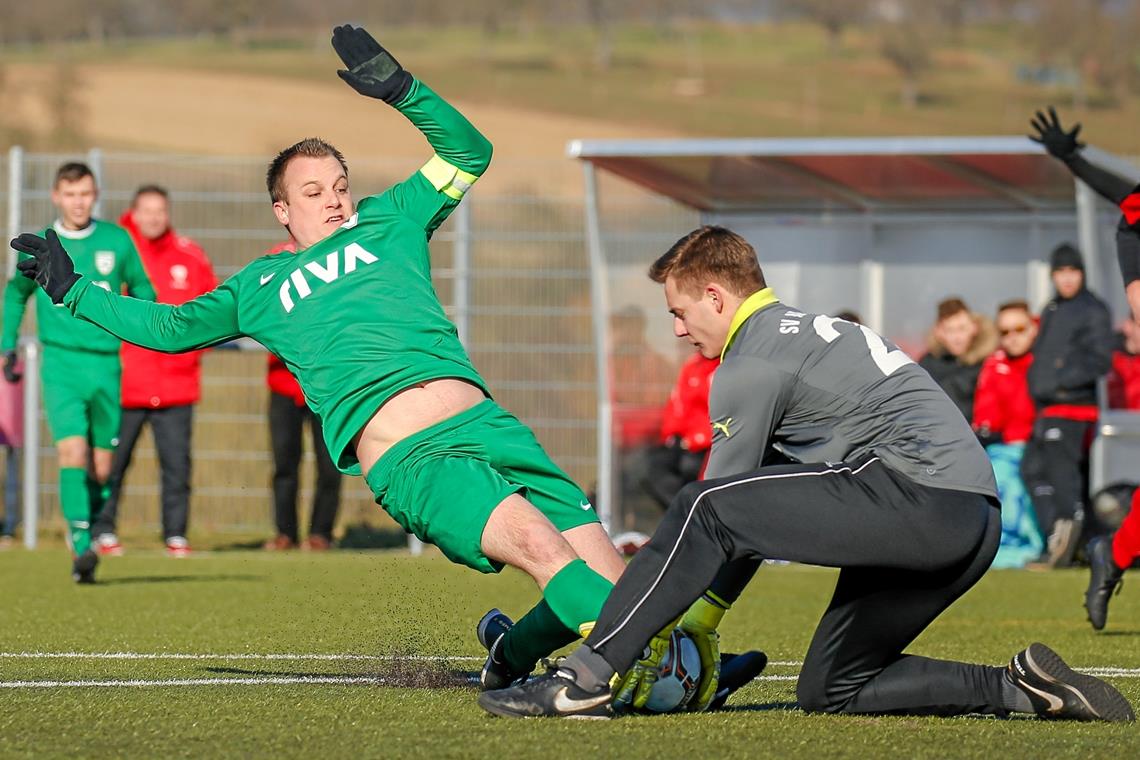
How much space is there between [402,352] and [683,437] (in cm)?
809

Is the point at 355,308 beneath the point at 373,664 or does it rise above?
above

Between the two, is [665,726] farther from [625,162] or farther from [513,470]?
[625,162]

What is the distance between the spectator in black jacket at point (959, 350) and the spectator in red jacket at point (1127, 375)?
0.95 metres

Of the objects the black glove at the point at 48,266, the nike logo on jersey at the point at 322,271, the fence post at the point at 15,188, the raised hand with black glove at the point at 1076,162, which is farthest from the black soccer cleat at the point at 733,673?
the fence post at the point at 15,188

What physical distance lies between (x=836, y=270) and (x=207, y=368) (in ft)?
17.7

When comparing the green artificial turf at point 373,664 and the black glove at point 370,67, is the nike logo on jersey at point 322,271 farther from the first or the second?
the green artificial turf at point 373,664

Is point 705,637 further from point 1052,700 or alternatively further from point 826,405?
point 1052,700

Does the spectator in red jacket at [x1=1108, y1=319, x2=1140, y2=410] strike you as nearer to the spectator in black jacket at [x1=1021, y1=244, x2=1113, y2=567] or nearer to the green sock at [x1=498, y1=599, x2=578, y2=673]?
the spectator in black jacket at [x1=1021, y1=244, x2=1113, y2=567]

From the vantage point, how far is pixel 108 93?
65938 mm

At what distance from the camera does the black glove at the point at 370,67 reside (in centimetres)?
597

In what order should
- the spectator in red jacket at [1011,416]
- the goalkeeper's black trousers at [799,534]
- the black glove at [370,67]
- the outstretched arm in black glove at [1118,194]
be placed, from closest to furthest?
the goalkeeper's black trousers at [799,534], the black glove at [370,67], the outstretched arm in black glove at [1118,194], the spectator in red jacket at [1011,416]

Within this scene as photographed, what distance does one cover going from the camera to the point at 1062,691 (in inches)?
211

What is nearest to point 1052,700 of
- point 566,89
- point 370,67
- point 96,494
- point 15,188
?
point 370,67

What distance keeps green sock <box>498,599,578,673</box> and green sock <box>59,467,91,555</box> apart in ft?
17.8
